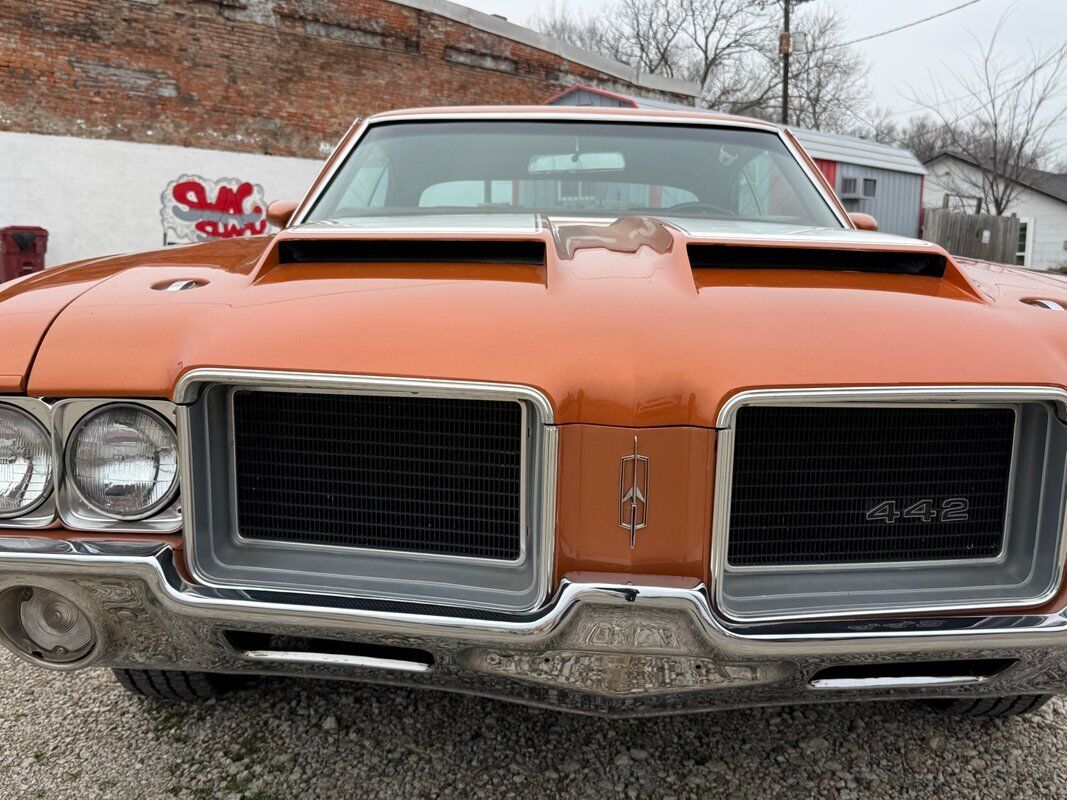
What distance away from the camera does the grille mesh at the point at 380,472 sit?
1350mm

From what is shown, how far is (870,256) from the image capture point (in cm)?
162

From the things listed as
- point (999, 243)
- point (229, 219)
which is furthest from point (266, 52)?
point (999, 243)

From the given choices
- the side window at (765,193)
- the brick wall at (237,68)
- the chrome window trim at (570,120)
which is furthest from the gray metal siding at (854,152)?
the side window at (765,193)

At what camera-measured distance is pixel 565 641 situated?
1231 millimetres

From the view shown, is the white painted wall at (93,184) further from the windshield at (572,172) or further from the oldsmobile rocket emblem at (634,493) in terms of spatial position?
the oldsmobile rocket emblem at (634,493)

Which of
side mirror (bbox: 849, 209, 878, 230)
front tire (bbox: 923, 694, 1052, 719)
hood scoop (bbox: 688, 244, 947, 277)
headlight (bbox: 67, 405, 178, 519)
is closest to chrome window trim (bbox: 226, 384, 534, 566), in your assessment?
headlight (bbox: 67, 405, 178, 519)

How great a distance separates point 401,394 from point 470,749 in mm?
1008

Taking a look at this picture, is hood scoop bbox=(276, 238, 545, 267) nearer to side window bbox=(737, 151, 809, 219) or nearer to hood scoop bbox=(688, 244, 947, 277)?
hood scoop bbox=(688, 244, 947, 277)

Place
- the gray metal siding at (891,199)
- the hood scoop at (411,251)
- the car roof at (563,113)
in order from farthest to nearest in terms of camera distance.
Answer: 1. the gray metal siding at (891,199)
2. the car roof at (563,113)
3. the hood scoop at (411,251)

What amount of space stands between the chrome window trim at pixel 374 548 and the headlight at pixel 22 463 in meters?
0.33

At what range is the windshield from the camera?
2521 millimetres

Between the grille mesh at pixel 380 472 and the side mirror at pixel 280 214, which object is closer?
the grille mesh at pixel 380 472

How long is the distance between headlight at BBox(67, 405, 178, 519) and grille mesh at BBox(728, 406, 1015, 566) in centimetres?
101

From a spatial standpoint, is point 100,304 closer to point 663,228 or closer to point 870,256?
point 663,228
